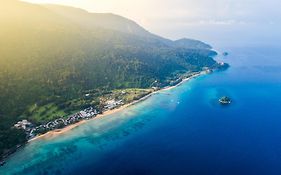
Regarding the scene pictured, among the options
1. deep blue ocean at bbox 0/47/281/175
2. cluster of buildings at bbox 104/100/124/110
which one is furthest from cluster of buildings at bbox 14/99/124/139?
deep blue ocean at bbox 0/47/281/175

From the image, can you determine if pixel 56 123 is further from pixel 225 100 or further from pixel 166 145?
pixel 225 100

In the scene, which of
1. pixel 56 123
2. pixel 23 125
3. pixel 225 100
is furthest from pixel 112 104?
pixel 225 100

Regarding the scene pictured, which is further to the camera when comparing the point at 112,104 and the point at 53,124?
the point at 112,104

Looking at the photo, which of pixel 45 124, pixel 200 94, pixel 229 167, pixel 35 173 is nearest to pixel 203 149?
pixel 229 167

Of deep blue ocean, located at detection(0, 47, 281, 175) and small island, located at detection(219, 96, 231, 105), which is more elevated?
small island, located at detection(219, 96, 231, 105)

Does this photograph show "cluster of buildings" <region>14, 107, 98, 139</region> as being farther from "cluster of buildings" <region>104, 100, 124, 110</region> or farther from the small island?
the small island

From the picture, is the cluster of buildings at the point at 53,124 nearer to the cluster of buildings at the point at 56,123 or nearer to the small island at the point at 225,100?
the cluster of buildings at the point at 56,123
